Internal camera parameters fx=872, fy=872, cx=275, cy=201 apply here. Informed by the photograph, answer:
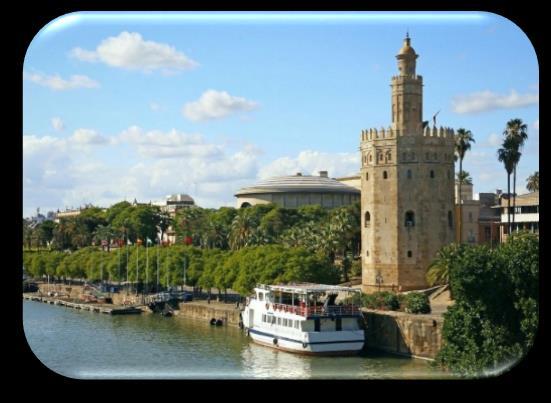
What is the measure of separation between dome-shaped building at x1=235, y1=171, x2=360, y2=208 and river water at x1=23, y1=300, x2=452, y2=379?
28121 millimetres

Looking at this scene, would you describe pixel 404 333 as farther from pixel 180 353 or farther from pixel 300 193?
pixel 300 193

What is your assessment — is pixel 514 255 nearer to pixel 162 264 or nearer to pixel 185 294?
pixel 185 294

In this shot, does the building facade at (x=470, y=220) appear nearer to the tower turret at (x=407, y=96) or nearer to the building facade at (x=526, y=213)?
the building facade at (x=526, y=213)

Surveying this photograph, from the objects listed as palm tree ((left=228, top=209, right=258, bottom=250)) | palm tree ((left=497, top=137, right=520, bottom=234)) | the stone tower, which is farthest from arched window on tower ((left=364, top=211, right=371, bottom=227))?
palm tree ((left=228, top=209, right=258, bottom=250))

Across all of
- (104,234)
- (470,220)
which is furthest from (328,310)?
(104,234)

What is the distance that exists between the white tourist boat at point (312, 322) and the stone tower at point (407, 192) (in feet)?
21.7

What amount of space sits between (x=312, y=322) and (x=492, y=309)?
30.5 feet

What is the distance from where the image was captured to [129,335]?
32.8m

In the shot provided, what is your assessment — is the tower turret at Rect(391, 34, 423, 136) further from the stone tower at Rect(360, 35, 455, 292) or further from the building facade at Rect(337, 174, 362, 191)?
the building facade at Rect(337, 174, 362, 191)

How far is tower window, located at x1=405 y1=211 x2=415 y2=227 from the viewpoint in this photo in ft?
115

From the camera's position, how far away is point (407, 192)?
116 feet

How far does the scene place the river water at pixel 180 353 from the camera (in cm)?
2298

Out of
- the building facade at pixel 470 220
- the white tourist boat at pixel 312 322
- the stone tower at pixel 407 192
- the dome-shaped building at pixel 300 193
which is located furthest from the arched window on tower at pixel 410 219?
the dome-shaped building at pixel 300 193
